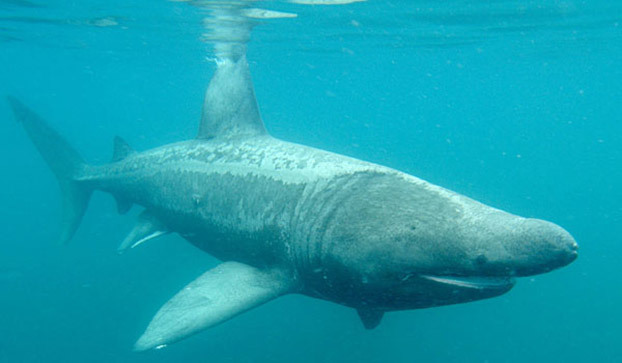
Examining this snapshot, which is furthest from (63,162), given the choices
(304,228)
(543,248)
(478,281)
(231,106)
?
(543,248)

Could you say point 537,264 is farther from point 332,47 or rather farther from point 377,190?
point 332,47

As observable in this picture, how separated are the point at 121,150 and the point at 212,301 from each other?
550 centimetres

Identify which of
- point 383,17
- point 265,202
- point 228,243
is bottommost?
point 228,243

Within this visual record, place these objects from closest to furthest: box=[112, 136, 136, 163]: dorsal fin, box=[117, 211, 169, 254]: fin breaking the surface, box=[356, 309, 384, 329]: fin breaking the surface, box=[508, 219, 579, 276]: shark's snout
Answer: box=[508, 219, 579, 276]: shark's snout < box=[356, 309, 384, 329]: fin breaking the surface < box=[117, 211, 169, 254]: fin breaking the surface < box=[112, 136, 136, 163]: dorsal fin

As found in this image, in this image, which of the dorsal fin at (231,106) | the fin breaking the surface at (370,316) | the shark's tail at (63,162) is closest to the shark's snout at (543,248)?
the fin breaking the surface at (370,316)

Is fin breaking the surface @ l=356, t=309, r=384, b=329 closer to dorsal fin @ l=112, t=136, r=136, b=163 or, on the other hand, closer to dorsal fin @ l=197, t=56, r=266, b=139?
dorsal fin @ l=197, t=56, r=266, b=139

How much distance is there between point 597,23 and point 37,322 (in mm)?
29119

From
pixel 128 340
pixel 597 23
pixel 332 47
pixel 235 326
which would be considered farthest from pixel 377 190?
pixel 332 47

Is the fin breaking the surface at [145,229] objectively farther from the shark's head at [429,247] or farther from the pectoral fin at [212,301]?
the shark's head at [429,247]

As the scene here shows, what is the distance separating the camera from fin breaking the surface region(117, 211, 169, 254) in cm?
773

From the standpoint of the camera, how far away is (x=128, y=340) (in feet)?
49.9

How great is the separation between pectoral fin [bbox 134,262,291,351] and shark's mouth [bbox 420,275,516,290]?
2.11 meters

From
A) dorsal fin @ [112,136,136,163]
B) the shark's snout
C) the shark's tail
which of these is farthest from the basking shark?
the shark's tail

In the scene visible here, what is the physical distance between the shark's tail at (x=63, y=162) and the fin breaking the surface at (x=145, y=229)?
3.10 metres
